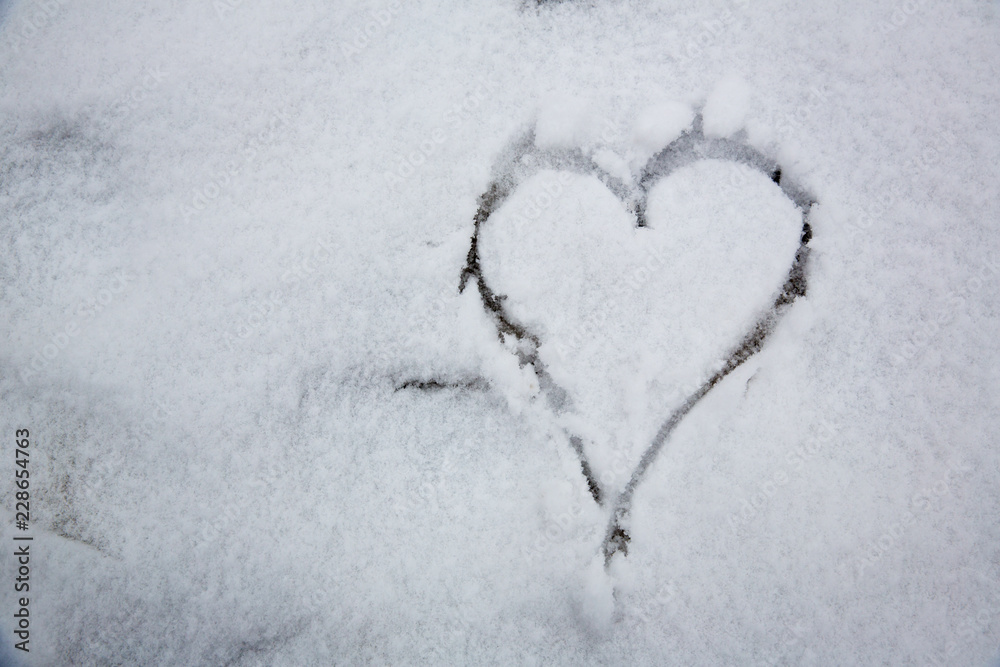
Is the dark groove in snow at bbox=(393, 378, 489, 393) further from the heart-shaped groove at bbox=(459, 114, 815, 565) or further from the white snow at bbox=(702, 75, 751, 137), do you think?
the white snow at bbox=(702, 75, 751, 137)

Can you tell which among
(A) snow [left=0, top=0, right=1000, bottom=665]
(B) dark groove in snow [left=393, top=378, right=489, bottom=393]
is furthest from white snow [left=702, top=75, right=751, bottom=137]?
(B) dark groove in snow [left=393, top=378, right=489, bottom=393]

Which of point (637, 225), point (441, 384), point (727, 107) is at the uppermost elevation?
point (727, 107)

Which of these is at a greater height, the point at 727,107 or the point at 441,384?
the point at 727,107

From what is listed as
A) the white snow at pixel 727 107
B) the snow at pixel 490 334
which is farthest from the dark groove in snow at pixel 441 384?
the white snow at pixel 727 107

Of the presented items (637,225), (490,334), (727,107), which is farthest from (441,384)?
(727,107)

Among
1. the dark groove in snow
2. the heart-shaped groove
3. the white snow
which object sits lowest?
the dark groove in snow

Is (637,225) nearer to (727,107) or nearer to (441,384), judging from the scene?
(727,107)
